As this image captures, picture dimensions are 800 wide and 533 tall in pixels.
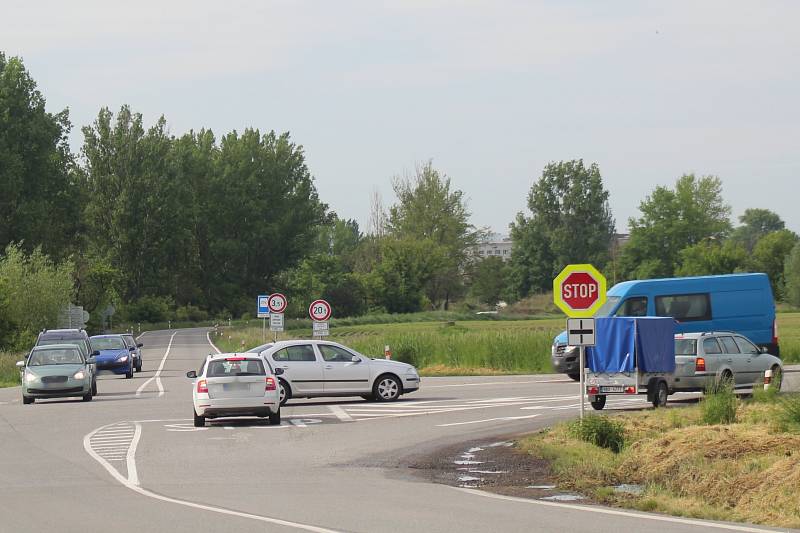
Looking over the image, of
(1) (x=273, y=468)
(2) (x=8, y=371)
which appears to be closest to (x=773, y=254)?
(2) (x=8, y=371)

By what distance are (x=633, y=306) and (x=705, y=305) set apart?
1.96 meters

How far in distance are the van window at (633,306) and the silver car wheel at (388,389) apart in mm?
8194

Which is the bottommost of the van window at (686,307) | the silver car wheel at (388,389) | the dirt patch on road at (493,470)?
the dirt patch on road at (493,470)

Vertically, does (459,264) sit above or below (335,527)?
above

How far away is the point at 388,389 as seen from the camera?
28266 mm

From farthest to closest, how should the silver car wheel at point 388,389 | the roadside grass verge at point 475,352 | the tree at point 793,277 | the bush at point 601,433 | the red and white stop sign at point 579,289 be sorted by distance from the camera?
the tree at point 793,277, the roadside grass verge at point 475,352, the silver car wheel at point 388,389, the red and white stop sign at point 579,289, the bush at point 601,433

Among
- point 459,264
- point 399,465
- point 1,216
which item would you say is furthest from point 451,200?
point 399,465

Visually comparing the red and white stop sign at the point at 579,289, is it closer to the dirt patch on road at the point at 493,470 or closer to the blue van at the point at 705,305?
the dirt patch on road at the point at 493,470

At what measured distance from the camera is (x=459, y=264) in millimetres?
137500

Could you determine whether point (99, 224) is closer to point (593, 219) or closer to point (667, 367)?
point (593, 219)

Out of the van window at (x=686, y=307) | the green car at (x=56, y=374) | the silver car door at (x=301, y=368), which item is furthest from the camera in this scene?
the van window at (x=686, y=307)

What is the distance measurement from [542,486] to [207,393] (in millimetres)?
9551

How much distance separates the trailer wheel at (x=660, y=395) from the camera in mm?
24688

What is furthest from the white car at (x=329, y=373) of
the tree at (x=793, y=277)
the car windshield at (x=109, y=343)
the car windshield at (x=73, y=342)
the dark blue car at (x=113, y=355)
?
the tree at (x=793, y=277)
